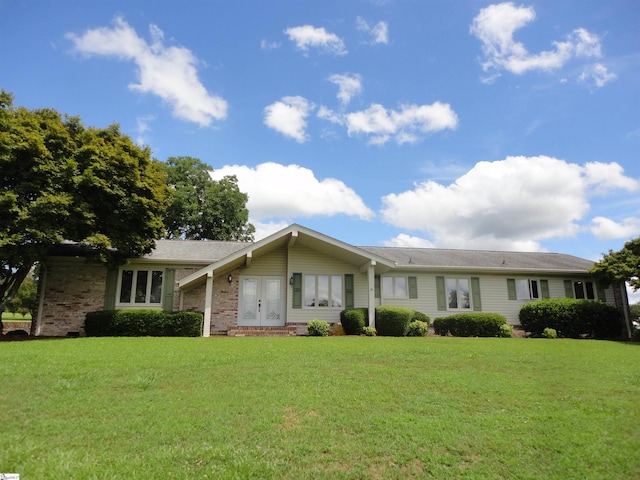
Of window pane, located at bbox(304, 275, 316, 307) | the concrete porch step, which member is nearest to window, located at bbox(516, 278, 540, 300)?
window pane, located at bbox(304, 275, 316, 307)

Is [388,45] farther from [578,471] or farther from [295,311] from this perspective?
[578,471]

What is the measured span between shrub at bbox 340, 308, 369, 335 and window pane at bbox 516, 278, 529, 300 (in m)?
9.04

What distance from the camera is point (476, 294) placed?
20.3 meters

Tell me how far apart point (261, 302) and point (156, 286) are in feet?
16.1

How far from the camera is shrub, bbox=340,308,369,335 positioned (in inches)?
665

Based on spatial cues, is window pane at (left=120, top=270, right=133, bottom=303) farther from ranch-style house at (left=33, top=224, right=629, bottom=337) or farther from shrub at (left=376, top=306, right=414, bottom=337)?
shrub at (left=376, top=306, right=414, bottom=337)

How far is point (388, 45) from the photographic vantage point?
13.2m

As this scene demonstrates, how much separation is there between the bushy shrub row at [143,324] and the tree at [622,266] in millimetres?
19399

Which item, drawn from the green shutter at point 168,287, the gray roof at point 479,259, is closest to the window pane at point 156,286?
the green shutter at point 168,287

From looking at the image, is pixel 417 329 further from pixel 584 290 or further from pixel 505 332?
pixel 584 290

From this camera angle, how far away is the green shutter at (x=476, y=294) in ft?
66.0

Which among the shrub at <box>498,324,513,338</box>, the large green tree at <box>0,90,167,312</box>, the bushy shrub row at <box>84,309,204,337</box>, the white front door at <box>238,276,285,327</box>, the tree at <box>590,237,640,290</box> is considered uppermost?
the large green tree at <box>0,90,167,312</box>

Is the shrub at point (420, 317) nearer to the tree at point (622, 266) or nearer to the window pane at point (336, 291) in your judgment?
the window pane at point (336, 291)

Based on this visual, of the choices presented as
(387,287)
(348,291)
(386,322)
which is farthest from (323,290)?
(386,322)
